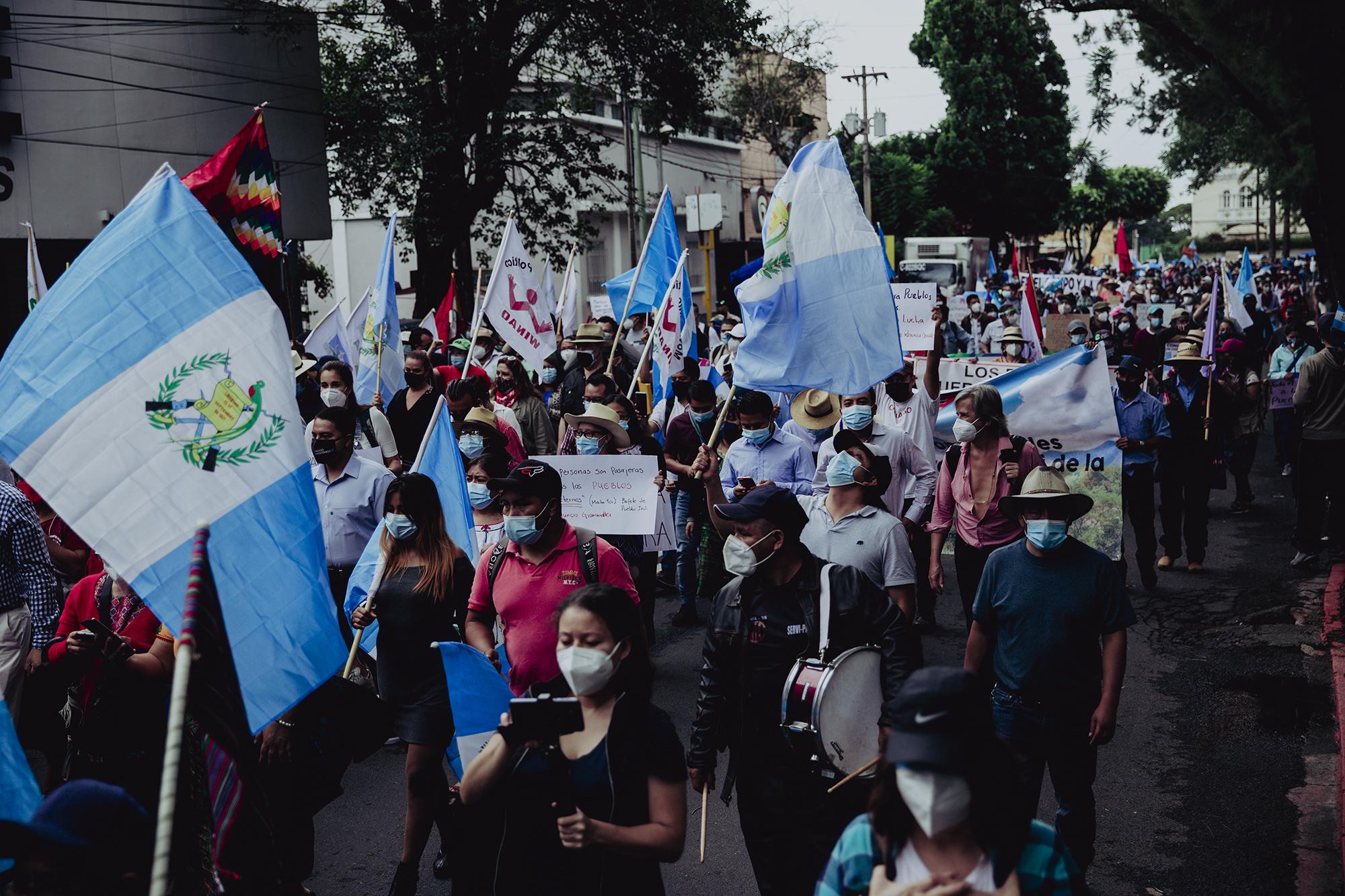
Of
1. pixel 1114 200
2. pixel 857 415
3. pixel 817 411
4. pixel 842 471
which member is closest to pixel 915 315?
pixel 817 411

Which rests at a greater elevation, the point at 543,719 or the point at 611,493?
the point at 543,719

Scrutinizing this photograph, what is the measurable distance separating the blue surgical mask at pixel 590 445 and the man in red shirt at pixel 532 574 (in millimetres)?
3236

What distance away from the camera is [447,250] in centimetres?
2212

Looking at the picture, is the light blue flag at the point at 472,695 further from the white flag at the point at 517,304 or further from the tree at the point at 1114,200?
the tree at the point at 1114,200

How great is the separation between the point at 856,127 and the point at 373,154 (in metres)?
23.9

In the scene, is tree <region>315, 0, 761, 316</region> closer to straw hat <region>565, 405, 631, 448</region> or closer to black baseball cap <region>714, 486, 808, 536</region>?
straw hat <region>565, 405, 631, 448</region>

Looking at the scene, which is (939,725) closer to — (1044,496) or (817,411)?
(1044,496)

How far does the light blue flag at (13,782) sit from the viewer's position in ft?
10.8

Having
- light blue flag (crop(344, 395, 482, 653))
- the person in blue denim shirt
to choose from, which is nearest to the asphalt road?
the person in blue denim shirt

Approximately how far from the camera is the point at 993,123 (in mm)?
54250

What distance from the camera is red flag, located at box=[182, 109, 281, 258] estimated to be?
6.58m

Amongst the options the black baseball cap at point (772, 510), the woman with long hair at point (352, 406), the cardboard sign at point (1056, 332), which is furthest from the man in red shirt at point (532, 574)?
the cardboard sign at point (1056, 332)

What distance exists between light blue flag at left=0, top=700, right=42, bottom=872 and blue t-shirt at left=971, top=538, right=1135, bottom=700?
129 inches

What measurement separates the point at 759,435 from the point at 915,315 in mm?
4641
